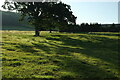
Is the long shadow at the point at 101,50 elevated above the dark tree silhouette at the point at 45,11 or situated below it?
below

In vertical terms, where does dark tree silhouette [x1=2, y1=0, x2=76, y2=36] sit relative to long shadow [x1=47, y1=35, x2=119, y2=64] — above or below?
above

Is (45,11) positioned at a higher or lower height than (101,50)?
higher

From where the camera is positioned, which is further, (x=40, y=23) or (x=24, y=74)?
(x=40, y=23)

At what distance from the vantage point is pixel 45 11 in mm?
48312

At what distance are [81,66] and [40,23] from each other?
3662 centimetres

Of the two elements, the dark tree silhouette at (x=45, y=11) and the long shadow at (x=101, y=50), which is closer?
the long shadow at (x=101, y=50)

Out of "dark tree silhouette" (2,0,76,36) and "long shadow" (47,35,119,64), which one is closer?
"long shadow" (47,35,119,64)

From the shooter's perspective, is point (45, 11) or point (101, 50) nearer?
point (101, 50)

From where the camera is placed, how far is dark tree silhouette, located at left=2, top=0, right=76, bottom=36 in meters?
47.6

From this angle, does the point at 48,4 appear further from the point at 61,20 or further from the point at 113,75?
the point at 113,75

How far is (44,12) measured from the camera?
48812 millimetres

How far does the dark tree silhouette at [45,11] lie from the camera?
47594 millimetres

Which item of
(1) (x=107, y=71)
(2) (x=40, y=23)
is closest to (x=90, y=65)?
(1) (x=107, y=71)

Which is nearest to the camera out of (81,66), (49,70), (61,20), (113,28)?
(49,70)
